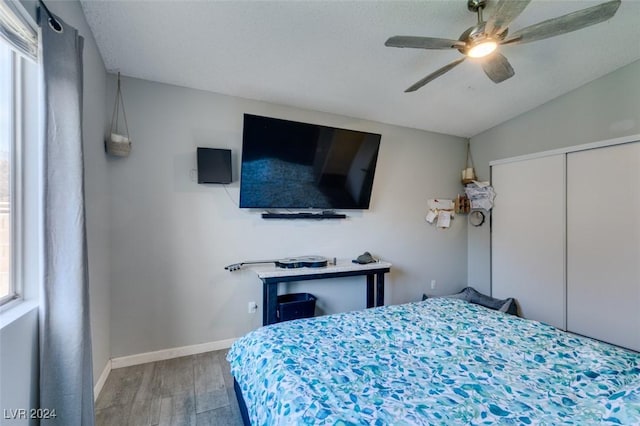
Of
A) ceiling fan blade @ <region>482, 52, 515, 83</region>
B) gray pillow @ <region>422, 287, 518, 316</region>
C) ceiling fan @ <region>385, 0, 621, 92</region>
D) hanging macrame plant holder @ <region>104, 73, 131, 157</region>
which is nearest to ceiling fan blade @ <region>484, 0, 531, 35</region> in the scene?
ceiling fan @ <region>385, 0, 621, 92</region>

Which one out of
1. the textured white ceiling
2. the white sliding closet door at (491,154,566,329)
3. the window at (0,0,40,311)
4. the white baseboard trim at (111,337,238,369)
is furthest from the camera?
the white sliding closet door at (491,154,566,329)

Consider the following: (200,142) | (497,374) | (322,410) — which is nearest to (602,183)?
(497,374)

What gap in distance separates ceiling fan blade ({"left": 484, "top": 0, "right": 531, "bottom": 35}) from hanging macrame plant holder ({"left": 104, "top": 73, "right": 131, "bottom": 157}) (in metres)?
2.72

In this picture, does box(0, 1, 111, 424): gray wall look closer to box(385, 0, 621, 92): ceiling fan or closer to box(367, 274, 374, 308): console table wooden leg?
box(385, 0, 621, 92): ceiling fan

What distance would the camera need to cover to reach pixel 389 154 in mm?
3738

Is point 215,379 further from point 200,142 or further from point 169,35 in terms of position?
point 169,35

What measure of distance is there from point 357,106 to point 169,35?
6.31ft

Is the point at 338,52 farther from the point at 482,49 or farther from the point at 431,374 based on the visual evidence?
the point at 431,374

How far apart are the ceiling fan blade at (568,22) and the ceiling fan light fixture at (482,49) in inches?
2.6

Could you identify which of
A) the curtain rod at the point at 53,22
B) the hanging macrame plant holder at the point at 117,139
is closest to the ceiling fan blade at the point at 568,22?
the curtain rod at the point at 53,22

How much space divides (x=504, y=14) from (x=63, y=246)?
2.52 metres

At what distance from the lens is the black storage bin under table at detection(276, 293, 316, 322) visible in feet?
8.96

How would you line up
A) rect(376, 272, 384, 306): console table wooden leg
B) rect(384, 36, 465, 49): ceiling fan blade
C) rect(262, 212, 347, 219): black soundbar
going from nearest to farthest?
rect(384, 36, 465, 49): ceiling fan blade < rect(262, 212, 347, 219): black soundbar < rect(376, 272, 384, 306): console table wooden leg

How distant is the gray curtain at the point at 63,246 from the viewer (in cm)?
129
